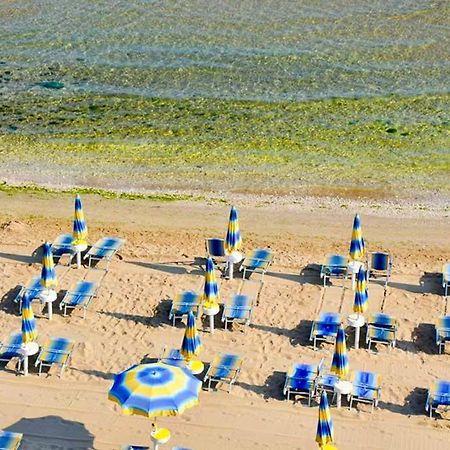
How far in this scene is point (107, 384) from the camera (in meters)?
18.7

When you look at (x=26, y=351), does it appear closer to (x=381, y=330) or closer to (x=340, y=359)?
(x=340, y=359)

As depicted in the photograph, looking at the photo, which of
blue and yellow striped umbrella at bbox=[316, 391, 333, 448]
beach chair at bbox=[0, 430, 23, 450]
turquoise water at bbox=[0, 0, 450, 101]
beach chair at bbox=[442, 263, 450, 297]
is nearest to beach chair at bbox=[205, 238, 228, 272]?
beach chair at bbox=[442, 263, 450, 297]

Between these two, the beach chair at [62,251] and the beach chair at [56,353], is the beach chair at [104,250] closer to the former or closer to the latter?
the beach chair at [62,251]

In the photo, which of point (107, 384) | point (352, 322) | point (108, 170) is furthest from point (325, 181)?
point (107, 384)

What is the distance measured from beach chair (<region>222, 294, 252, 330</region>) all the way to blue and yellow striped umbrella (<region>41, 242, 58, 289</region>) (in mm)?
3725

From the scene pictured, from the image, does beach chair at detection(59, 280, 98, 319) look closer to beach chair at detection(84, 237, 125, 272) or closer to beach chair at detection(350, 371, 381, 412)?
beach chair at detection(84, 237, 125, 272)

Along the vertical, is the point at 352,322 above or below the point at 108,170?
below

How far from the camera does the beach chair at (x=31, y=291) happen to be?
69.4 feet

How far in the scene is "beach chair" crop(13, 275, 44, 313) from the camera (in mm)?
21141

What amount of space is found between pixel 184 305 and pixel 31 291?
344 centimetres

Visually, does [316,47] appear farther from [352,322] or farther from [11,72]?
[352,322]

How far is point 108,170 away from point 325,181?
21.4ft

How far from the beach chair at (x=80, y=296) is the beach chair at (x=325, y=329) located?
4.96 meters

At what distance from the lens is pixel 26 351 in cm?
1878
